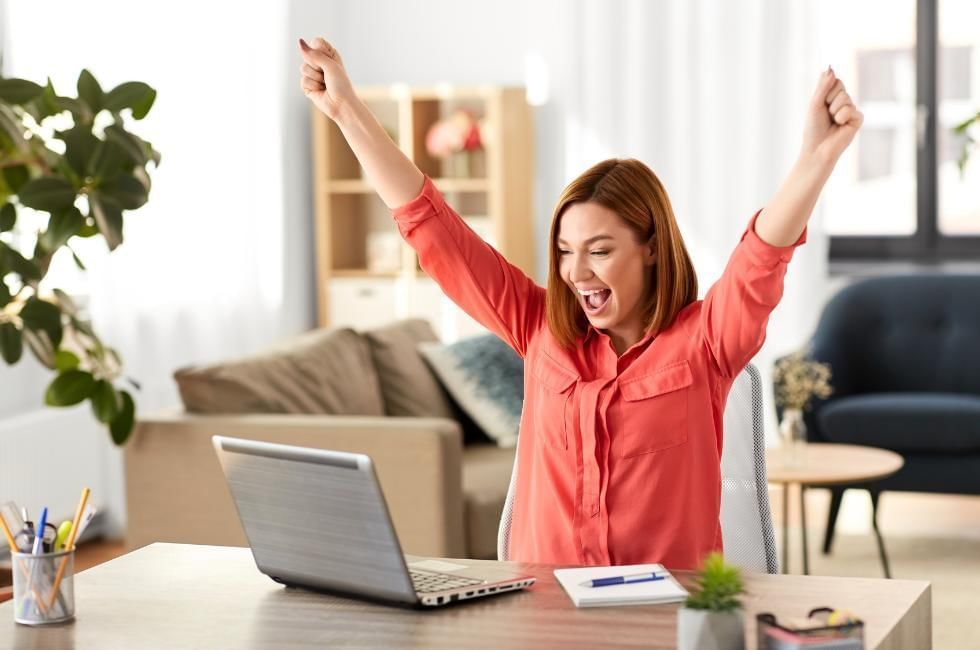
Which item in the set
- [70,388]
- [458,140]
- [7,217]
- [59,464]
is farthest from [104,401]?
[458,140]

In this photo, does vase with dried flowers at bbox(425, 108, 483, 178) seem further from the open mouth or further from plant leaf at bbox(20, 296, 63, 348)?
the open mouth

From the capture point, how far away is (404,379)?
4.46 m

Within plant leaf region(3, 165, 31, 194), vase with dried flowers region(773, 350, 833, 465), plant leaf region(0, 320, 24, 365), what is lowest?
vase with dried flowers region(773, 350, 833, 465)

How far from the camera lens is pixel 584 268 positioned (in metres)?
1.93

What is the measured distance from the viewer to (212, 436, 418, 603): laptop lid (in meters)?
1.64

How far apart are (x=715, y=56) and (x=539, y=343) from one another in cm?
435

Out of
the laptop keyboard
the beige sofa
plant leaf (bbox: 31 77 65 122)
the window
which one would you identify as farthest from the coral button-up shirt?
the window

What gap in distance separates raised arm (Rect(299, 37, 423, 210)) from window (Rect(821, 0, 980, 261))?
4472mm

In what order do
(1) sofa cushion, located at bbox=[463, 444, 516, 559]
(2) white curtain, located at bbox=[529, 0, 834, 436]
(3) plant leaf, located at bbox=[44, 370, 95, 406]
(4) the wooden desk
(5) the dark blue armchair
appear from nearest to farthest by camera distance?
1. (4) the wooden desk
2. (3) plant leaf, located at bbox=[44, 370, 95, 406]
3. (1) sofa cushion, located at bbox=[463, 444, 516, 559]
4. (5) the dark blue armchair
5. (2) white curtain, located at bbox=[529, 0, 834, 436]

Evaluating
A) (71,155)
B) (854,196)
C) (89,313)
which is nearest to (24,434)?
(89,313)

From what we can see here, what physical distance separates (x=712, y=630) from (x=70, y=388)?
124 centimetres

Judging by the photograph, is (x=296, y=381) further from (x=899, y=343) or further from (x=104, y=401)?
(x=899, y=343)

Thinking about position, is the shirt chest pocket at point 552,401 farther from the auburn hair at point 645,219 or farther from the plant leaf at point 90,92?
the plant leaf at point 90,92

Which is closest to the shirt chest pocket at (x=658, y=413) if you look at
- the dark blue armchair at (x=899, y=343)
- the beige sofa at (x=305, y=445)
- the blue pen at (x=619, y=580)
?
the blue pen at (x=619, y=580)
